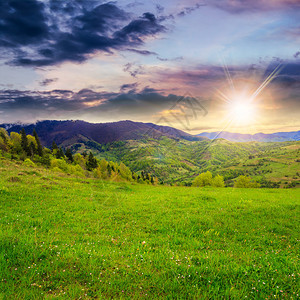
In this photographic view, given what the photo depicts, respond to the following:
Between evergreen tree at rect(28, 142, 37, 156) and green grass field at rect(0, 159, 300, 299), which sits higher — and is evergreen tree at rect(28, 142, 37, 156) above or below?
above

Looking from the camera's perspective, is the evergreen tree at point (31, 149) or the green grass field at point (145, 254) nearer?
the green grass field at point (145, 254)

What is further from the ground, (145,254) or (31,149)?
(31,149)

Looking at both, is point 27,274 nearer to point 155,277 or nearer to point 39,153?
point 155,277

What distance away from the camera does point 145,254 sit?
20.6ft

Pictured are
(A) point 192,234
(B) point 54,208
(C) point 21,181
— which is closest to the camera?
(A) point 192,234

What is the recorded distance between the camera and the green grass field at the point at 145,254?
4453mm

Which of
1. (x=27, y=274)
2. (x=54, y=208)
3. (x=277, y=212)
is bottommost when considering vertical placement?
(x=277, y=212)

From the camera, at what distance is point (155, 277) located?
193 inches

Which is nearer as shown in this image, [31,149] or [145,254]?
[145,254]

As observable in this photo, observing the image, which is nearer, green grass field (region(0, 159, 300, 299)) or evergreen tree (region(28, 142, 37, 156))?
green grass field (region(0, 159, 300, 299))

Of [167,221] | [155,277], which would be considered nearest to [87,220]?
[167,221]

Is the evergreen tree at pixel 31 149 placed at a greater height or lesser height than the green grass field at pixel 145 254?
greater

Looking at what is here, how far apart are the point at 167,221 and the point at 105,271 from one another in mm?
6156

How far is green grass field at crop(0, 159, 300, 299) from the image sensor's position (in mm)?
4453
